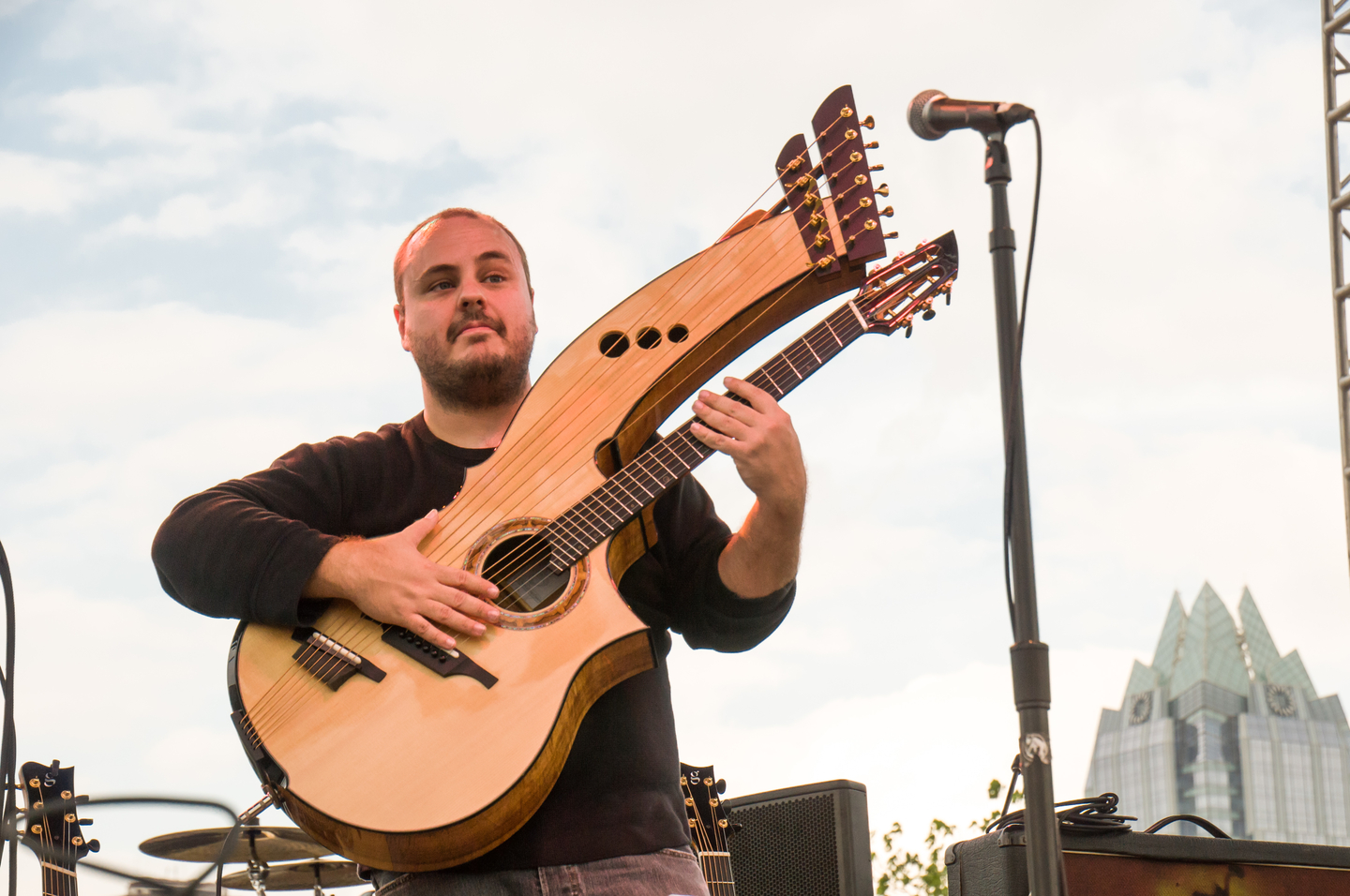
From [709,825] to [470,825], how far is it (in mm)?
1585

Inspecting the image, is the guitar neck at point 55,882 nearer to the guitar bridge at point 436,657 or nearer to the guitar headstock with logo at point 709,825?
the guitar bridge at point 436,657

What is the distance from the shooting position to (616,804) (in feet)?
6.52

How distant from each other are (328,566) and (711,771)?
168cm

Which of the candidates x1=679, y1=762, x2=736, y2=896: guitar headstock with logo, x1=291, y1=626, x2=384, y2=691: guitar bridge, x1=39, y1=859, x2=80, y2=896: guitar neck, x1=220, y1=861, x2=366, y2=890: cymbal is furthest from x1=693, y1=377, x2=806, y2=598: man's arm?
x1=220, y1=861, x2=366, y2=890: cymbal

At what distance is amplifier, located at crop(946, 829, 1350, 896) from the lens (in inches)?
105

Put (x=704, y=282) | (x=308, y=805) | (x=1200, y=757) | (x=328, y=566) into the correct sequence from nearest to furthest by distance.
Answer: (x=308, y=805) < (x=328, y=566) < (x=704, y=282) < (x=1200, y=757)

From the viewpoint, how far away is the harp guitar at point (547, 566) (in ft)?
6.22

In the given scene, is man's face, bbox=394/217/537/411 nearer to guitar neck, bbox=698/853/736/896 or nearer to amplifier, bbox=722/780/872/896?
guitar neck, bbox=698/853/736/896

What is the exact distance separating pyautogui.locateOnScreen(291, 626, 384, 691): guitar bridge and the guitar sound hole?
0.82ft

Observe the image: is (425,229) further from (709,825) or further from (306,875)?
(306,875)

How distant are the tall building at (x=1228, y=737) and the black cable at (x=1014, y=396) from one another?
43.5 metres

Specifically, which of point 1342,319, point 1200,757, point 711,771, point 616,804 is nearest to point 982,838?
point 711,771

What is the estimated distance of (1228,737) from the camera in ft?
151

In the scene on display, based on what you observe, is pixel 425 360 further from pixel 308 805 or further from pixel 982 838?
pixel 982 838
